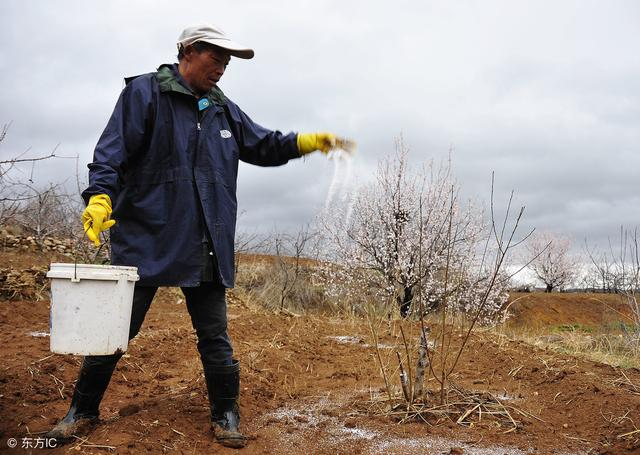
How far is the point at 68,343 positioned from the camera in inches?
92.2

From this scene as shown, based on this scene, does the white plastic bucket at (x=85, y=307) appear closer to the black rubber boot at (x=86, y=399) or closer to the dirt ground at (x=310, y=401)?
the black rubber boot at (x=86, y=399)

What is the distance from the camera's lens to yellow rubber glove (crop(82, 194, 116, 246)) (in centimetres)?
229

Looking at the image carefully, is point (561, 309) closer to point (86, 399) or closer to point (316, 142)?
point (316, 142)

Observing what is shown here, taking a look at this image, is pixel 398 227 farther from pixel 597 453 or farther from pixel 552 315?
pixel 552 315

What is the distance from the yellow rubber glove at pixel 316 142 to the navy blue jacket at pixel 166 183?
50cm

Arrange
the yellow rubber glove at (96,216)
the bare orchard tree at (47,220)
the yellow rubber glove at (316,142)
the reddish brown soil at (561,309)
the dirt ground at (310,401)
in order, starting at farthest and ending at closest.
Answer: the reddish brown soil at (561,309) < the bare orchard tree at (47,220) < the yellow rubber glove at (316,142) < the dirt ground at (310,401) < the yellow rubber glove at (96,216)

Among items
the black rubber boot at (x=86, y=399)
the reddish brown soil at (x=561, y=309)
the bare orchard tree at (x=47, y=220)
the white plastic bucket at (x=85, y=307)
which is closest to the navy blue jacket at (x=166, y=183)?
the white plastic bucket at (x=85, y=307)

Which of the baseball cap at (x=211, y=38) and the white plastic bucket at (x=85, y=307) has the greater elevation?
the baseball cap at (x=211, y=38)

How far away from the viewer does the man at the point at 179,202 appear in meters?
2.60

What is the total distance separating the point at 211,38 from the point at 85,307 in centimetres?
135

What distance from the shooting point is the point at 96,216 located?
2293 mm

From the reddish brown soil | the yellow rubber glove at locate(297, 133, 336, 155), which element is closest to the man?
the yellow rubber glove at locate(297, 133, 336, 155)

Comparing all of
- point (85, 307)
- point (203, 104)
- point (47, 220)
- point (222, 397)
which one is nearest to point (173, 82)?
point (203, 104)

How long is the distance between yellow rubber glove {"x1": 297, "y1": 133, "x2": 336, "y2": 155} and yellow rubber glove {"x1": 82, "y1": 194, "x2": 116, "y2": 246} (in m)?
1.13
